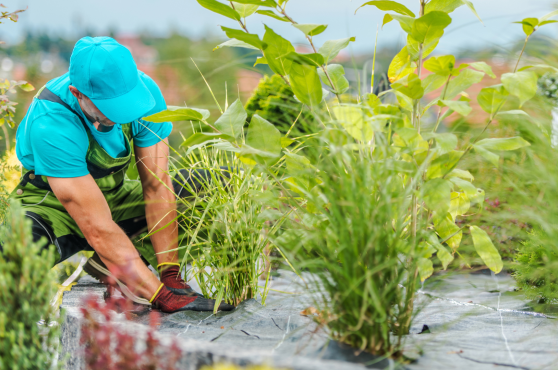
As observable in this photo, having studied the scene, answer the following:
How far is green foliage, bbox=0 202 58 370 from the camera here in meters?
1.16

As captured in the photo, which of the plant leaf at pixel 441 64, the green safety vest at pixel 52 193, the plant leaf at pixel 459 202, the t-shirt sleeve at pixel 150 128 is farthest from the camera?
the t-shirt sleeve at pixel 150 128

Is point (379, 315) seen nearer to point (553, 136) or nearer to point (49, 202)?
point (553, 136)

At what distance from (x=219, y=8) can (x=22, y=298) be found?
1.10 m

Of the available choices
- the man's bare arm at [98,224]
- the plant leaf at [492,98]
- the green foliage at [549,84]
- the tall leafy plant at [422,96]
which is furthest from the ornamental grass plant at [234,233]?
the green foliage at [549,84]

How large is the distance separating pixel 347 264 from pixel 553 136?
117 cm

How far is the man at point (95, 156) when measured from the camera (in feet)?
5.98

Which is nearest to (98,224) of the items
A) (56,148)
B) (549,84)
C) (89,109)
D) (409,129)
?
(56,148)

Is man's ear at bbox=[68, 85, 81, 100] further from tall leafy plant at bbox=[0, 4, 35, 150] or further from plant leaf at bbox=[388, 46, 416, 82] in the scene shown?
plant leaf at bbox=[388, 46, 416, 82]

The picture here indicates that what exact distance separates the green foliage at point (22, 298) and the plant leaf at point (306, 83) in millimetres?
946

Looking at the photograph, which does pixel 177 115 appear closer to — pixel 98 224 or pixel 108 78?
pixel 108 78

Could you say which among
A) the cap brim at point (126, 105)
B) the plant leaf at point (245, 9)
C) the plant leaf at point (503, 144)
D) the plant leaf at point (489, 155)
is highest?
the plant leaf at point (245, 9)

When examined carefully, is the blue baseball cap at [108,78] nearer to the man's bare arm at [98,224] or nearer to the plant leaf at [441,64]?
the man's bare arm at [98,224]

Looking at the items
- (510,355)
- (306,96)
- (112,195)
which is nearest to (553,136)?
(510,355)

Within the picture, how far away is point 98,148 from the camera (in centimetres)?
214
